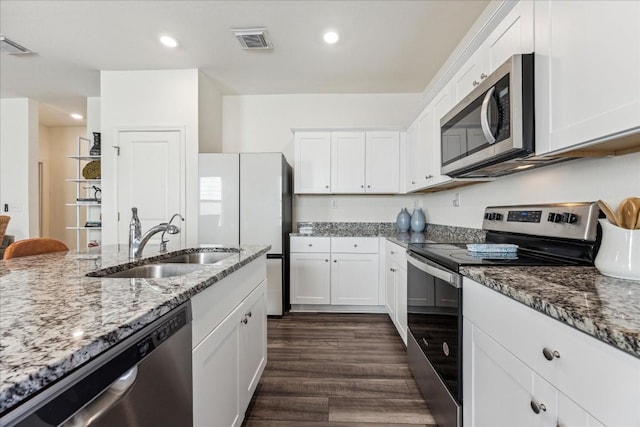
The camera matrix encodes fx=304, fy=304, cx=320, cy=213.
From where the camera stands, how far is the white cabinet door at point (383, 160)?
3586 mm

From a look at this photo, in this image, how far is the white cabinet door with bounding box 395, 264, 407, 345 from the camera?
236 cm

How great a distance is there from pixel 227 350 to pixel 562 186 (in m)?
1.74

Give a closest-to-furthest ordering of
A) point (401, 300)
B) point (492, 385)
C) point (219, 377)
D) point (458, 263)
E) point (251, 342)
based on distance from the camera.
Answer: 1. point (492, 385)
2. point (219, 377)
3. point (458, 263)
4. point (251, 342)
5. point (401, 300)

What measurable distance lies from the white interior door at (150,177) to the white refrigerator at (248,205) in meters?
0.32

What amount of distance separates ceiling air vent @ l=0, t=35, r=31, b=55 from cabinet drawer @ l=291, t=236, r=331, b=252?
10.6ft

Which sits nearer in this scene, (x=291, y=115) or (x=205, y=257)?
(x=205, y=257)

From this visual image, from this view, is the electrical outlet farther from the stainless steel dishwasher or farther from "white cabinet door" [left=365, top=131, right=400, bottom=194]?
the stainless steel dishwasher

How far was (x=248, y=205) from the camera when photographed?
3.30m

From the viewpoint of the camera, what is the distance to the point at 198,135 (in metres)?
3.40

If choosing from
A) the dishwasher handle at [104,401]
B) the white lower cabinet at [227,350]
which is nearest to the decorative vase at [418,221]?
the white lower cabinet at [227,350]

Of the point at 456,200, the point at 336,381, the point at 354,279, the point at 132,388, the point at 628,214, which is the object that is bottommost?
the point at 336,381

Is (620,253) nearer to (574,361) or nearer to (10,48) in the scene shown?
(574,361)

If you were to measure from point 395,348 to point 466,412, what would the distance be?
51.1 inches

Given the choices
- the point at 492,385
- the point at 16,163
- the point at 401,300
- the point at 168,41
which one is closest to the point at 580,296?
the point at 492,385
